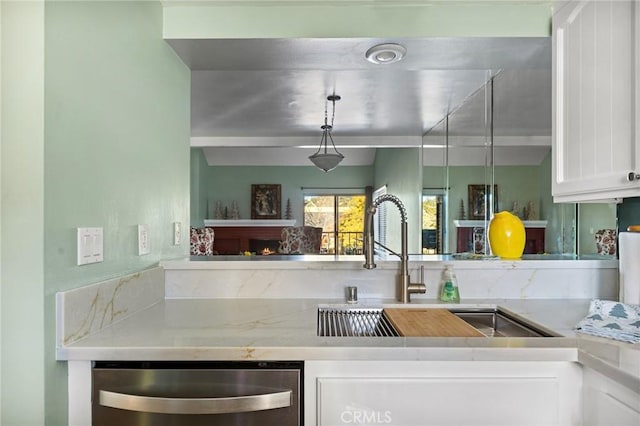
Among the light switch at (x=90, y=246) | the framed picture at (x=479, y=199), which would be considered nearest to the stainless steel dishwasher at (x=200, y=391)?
the light switch at (x=90, y=246)

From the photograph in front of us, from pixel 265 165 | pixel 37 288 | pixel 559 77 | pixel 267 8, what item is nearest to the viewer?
pixel 37 288

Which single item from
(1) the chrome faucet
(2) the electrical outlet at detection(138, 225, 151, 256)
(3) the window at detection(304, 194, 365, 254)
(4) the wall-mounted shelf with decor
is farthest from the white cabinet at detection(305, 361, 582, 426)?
(3) the window at detection(304, 194, 365, 254)

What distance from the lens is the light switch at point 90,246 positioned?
1.05 m

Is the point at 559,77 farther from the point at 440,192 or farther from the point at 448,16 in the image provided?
the point at 440,192

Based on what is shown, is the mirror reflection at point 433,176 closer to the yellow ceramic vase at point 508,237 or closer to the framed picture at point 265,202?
the framed picture at point 265,202

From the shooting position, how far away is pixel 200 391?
3.26 feet

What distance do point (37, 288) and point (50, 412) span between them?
319 millimetres

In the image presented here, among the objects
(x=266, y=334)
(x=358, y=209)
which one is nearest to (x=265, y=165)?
(x=358, y=209)

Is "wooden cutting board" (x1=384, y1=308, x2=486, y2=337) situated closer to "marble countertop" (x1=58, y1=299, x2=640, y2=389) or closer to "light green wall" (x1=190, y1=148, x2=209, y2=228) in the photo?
"marble countertop" (x1=58, y1=299, x2=640, y2=389)

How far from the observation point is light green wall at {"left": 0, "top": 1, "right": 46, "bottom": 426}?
0.92m

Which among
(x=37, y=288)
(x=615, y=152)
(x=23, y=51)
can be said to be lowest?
(x=37, y=288)

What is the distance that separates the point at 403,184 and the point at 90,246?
16.5ft

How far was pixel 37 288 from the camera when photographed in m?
0.92

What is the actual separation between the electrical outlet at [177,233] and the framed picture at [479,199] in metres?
1.88
